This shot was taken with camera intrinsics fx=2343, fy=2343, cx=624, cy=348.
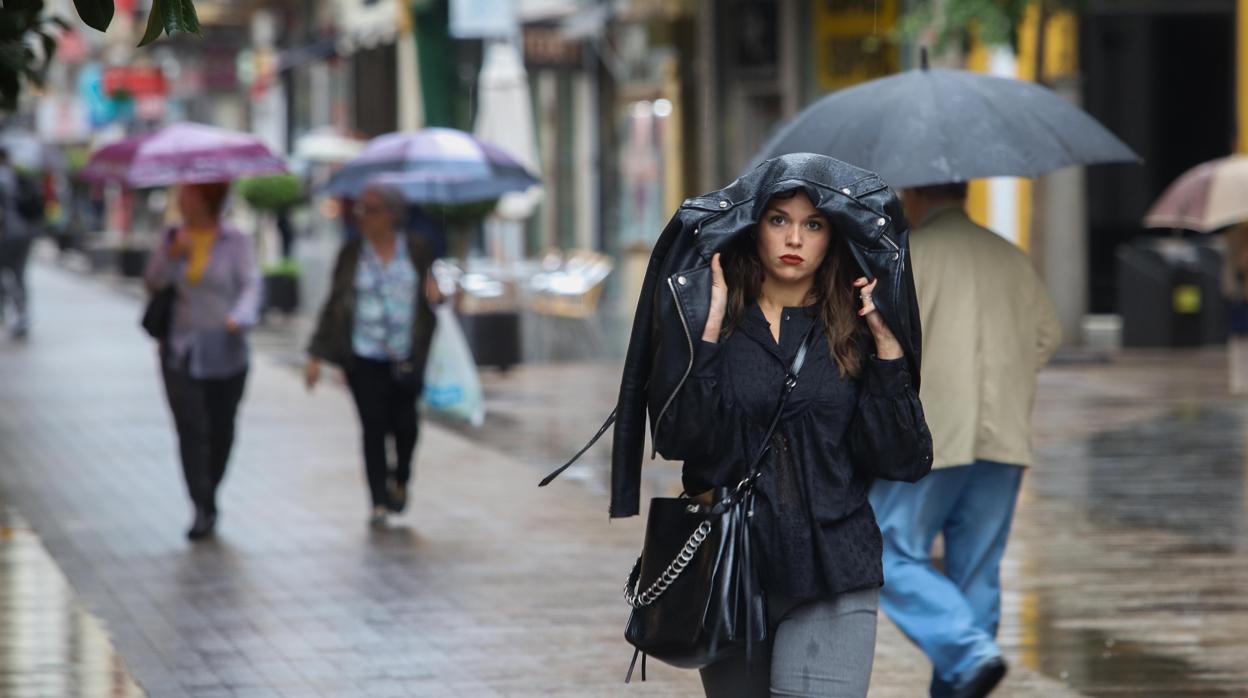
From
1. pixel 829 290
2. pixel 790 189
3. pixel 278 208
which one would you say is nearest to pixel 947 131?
pixel 829 290

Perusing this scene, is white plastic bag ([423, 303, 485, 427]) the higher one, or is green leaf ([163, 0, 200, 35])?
green leaf ([163, 0, 200, 35])

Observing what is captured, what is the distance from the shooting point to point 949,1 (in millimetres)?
18906

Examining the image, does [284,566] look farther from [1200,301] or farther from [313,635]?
[1200,301]

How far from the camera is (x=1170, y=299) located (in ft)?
69.5

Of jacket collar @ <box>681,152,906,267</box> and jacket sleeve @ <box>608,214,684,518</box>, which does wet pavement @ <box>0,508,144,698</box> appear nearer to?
jacket sleeve @ <box>608,214,684,518</box>

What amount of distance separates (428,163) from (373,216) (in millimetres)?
4197

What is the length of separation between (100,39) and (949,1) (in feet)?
174

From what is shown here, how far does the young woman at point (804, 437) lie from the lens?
15.1 ft

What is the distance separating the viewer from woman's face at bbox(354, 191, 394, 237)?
35.7ft

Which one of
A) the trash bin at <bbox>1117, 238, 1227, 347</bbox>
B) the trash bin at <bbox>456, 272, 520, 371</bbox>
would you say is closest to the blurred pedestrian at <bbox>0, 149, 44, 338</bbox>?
the trash bin at <bbox>456, 272, 520, 371</bbox>

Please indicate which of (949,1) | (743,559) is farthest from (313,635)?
(949,1)

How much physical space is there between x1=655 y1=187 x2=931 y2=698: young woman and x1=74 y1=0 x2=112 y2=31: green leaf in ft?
4.14

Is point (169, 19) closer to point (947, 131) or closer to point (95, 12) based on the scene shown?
point (95, 12)

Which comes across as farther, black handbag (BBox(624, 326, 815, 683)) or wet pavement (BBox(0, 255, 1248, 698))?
wet pavement (BBox(0, 255, 1248, 698))
